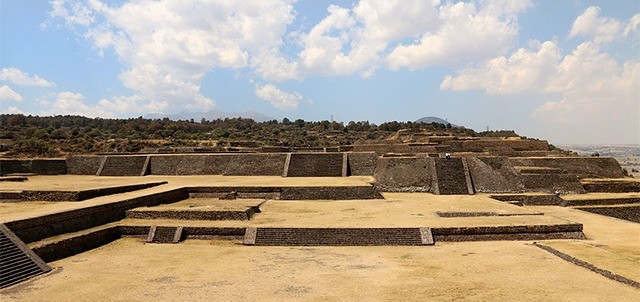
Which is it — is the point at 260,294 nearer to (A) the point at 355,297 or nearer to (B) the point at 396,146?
(A) the point at 355,297

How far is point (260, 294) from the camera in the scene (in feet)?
29.5

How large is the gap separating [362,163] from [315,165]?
271 centimetres

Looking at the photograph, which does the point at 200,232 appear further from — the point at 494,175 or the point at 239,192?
the point at 494,175

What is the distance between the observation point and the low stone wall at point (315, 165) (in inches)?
1015

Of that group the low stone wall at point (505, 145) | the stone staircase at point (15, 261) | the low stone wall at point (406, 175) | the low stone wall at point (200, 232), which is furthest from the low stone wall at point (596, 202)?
the stone staircase at point (15, 261)

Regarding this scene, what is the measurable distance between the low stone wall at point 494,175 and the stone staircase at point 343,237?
29.7 ft

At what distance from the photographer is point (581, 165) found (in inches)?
1031

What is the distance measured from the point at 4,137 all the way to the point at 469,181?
147 feet

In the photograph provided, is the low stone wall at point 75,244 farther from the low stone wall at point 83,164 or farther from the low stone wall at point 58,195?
the low stone wall at point 83,164

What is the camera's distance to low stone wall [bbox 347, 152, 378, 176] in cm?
2609

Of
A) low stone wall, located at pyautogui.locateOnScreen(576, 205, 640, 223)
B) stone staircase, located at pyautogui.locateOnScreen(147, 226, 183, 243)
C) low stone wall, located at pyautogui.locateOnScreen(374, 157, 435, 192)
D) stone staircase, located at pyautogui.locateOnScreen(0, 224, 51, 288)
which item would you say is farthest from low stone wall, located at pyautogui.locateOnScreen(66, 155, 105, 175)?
low stone wall, located at pyautogui.locateOnScreen(576, 205, 640, 223)

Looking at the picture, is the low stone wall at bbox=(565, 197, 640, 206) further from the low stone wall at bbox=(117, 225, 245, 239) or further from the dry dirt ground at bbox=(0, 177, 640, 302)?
the low stone wall at bbox=(117, 225, 245, 239)

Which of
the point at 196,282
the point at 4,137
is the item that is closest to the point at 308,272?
the point at 196,282

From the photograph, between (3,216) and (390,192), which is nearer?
(3,216)
